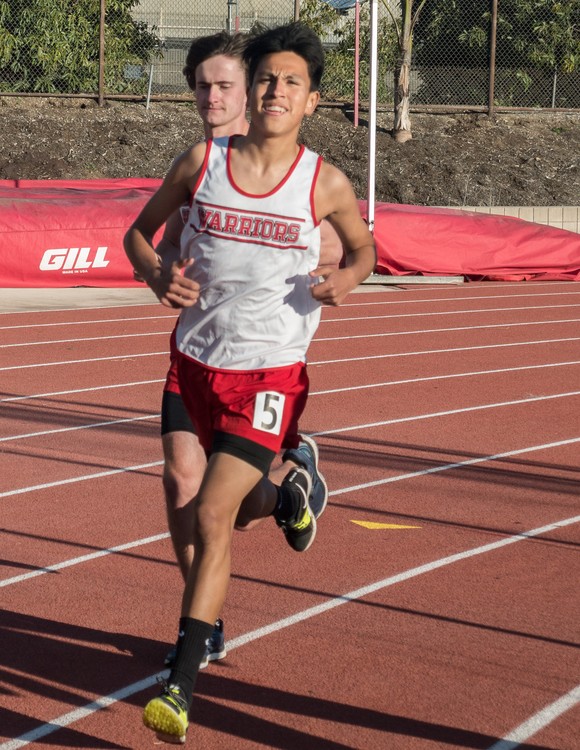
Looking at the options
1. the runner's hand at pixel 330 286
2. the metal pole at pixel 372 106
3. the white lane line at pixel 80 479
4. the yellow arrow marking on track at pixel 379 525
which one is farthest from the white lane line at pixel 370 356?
the runner's hand at pixel 330 286

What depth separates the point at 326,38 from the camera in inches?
1003

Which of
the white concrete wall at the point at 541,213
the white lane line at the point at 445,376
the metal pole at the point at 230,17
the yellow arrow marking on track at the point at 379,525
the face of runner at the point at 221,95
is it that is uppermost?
the face of runner at the point at 221,95

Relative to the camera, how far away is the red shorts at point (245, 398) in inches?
138

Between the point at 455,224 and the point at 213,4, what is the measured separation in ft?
41.1

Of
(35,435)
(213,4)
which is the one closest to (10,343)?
(35,435)

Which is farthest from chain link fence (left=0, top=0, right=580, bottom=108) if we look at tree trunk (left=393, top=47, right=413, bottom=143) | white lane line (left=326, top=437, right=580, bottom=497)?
white lane line (left=326, top=437, right=580, bottom=497)

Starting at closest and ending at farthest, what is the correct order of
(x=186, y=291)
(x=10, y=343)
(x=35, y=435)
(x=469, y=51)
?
(x=186, y=291)
(x=35, y=435)
(x=10, y=343)
(x=469, y=51)

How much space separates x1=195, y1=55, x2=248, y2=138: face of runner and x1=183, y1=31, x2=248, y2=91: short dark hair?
0.07 feet

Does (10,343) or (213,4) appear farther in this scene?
(213,4)

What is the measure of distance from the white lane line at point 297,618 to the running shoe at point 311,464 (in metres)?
0.34

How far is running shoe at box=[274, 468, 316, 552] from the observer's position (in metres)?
4.08

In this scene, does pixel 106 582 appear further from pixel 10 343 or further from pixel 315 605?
pixel 10 343

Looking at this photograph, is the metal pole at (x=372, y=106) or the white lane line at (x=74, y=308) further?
the metal pole at (x=372, y=106)

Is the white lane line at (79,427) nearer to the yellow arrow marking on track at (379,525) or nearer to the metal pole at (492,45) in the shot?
the yellow arrow marking on track at (379,525)
